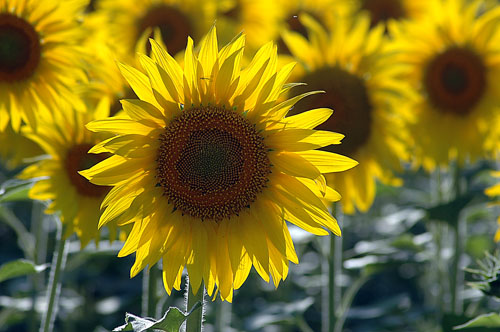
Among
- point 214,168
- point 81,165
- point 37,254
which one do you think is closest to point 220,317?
point 37,254

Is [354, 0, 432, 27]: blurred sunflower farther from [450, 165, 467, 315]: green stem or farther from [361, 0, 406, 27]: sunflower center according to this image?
[450, 165, 467, 315]: green stem

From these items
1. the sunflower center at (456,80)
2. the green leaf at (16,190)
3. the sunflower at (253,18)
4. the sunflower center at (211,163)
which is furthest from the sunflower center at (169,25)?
the sunflower center at (211,163)

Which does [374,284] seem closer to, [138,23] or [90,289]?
[90,289]

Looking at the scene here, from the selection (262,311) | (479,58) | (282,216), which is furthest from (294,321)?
(479,58)

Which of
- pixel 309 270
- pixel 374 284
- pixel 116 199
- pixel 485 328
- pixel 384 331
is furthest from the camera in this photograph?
pixel 374 284

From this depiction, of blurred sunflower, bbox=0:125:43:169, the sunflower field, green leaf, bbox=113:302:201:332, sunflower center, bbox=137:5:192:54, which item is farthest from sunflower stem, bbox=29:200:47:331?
green leaf, bbox=113:302:201:332

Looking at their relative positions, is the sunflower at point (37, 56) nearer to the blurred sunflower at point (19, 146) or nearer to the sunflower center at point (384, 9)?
the blurred sunflower at point (19, 146)

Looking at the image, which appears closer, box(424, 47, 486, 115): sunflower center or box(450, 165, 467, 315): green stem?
box(450, 165, 467, 315): green stem
